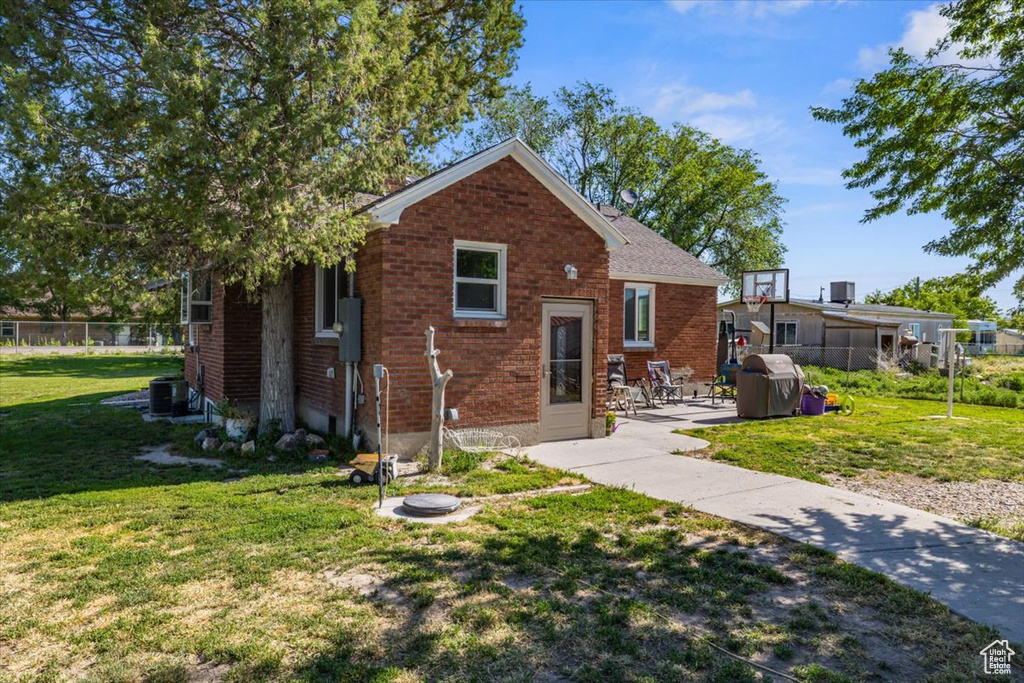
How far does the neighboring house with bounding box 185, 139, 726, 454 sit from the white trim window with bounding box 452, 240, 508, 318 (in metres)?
0.02

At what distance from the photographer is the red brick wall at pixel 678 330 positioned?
15898 mm

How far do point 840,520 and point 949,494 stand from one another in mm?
2298

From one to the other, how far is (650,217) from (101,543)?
34.3m

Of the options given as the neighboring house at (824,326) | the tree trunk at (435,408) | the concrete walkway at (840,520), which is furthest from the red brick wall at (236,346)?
the neighboring house at (824,326)

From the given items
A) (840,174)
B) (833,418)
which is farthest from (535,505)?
(833,418)

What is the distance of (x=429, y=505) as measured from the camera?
627cm

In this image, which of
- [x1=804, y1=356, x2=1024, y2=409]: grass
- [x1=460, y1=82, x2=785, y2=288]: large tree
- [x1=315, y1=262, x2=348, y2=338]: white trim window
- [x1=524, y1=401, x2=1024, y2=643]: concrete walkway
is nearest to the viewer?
[x1=524, y1=401, x2=1024, y2=643]: concrete walkway

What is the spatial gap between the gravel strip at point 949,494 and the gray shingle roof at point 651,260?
8.61 meters

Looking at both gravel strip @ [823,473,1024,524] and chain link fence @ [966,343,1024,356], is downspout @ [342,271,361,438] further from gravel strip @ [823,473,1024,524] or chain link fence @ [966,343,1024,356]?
chain link fence @ [966,343,1024,356]

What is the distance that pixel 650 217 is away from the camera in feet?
119

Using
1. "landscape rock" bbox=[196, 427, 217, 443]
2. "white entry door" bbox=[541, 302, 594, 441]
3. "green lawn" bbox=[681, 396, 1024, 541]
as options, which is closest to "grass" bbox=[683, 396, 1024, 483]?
"green lawn" bbox=[681, 396, 1024, 541]

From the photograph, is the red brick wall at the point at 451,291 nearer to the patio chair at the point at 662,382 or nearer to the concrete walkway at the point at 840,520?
the concrete walkway at the point at 840,520

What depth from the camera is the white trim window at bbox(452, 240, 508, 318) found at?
9.25m

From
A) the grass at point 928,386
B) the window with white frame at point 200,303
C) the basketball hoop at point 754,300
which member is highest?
the basketball hoop at point 754,300
